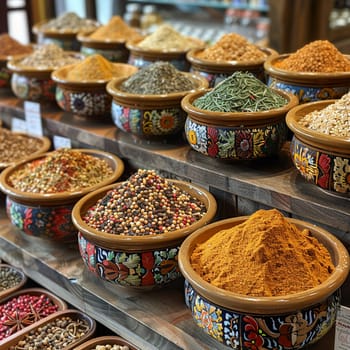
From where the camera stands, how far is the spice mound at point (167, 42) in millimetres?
2367

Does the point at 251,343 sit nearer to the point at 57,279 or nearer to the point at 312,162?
the point at 312,162

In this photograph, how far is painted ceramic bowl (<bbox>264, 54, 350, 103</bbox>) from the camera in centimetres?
172

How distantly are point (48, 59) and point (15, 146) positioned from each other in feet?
1.47

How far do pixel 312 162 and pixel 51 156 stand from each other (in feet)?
3.00

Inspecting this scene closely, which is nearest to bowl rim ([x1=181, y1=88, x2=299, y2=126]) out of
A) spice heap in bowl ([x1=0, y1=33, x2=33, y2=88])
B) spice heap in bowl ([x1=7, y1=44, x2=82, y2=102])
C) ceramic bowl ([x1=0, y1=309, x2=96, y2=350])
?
ceramic bowl ([x1=0, y1=309, x2=96, y2=350])

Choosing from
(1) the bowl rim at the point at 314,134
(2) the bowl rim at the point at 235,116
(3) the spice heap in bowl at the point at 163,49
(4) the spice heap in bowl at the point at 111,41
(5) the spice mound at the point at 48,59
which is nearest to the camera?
(1) the bowl rim at the point at 314,134

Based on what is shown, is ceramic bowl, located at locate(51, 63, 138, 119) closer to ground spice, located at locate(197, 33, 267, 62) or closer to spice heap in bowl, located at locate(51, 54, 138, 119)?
spice heap in bowl, located at locate(51, 54, 138, 119)

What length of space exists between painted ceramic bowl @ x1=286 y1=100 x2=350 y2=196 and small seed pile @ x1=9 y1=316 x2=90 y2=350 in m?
0.80

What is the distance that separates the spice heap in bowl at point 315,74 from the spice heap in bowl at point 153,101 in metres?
0.29

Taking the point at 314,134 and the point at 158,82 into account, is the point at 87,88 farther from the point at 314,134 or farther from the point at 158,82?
the point at 314,134

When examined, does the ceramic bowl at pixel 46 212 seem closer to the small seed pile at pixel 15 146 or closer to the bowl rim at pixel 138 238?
the bowl rim at pixel 138 238

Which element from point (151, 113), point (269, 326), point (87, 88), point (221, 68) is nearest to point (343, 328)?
point (269, 326)

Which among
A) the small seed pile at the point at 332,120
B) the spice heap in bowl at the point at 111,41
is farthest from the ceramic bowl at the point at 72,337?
the spice heap in bowl at the point at 111,41

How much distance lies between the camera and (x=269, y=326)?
1.20 m
